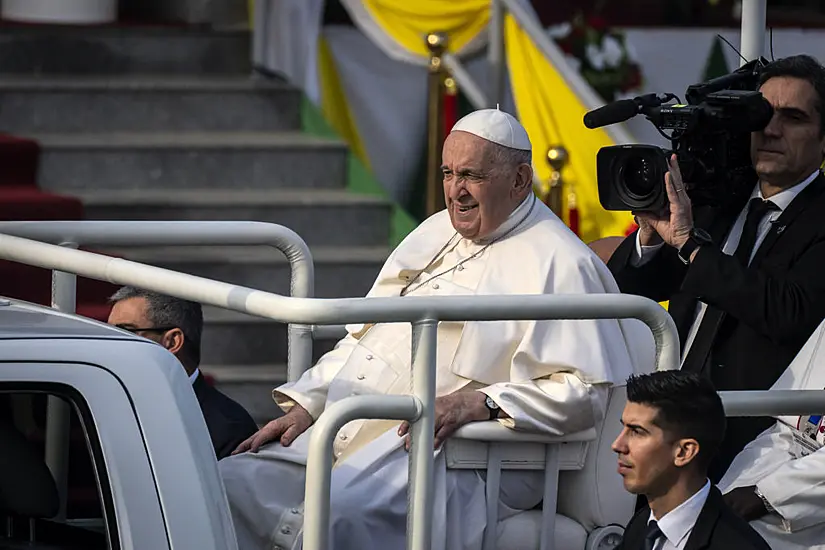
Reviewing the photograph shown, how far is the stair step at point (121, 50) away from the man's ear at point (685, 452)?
569 cm

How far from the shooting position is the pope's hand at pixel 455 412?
3.59m

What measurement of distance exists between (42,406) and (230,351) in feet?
15.0

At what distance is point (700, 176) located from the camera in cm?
407

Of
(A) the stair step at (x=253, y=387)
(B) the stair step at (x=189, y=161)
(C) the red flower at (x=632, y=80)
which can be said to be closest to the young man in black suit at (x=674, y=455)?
(A) the stair step at (x=253, y=387)

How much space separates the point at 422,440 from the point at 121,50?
19.0 feet

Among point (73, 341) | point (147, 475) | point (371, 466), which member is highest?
point (73, 341)

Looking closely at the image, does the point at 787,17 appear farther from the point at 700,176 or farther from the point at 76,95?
the point at 700,176

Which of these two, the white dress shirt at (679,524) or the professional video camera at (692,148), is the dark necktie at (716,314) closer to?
the professional video camera at (692,148)

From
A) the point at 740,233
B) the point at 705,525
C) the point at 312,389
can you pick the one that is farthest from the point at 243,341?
the point at 705,525

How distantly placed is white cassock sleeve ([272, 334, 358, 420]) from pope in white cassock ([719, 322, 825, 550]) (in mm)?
960

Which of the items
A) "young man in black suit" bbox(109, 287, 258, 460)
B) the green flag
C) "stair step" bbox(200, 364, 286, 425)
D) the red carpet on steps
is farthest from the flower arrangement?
"young man in black suit" bbox(109, 287, 258, 460)

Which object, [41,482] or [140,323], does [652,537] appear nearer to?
[41,482]

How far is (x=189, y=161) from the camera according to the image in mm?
8086

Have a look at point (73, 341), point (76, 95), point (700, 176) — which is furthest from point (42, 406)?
point (76, 95)
